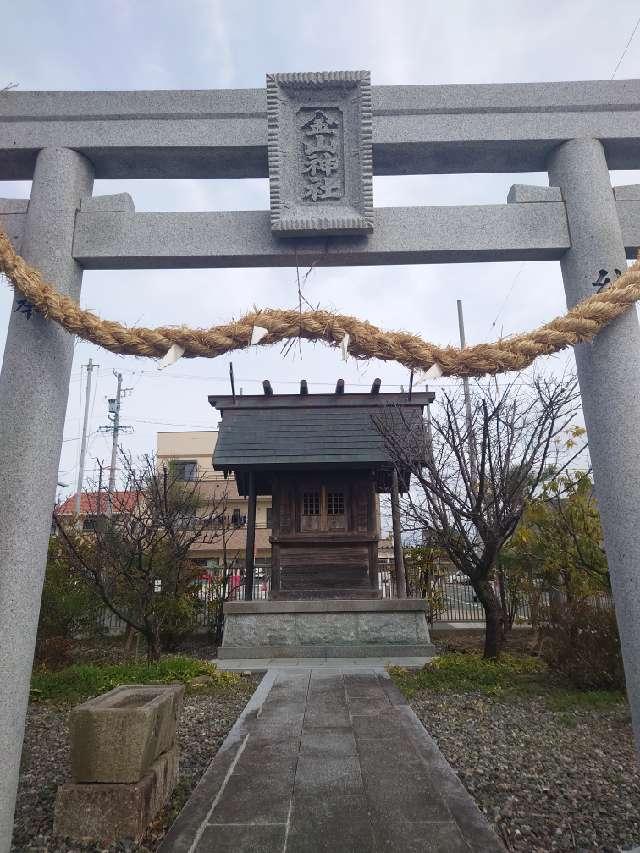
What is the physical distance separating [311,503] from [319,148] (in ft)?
31.4

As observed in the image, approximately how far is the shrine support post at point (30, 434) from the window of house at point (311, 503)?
926 cm

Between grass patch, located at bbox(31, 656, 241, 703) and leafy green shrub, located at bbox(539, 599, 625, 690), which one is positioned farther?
grass patch, located at bbox(31, 656, 241, 703)

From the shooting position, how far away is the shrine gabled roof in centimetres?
1169

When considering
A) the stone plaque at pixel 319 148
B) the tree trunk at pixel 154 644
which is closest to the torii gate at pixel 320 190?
the stone plaque at pixel 319 148

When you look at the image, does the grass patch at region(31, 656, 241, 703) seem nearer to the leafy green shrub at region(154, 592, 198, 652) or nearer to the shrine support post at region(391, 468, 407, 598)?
the leafy green shrub at region(154, 592, 198, 652)

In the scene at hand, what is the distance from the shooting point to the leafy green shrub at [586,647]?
678cm

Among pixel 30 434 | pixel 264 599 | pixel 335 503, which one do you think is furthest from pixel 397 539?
pixel 30 434

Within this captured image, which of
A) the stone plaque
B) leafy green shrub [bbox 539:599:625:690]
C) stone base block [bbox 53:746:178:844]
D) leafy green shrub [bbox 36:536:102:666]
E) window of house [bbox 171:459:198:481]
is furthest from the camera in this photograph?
window of house [bbox 171:459:198:481]

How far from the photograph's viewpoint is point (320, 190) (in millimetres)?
3752

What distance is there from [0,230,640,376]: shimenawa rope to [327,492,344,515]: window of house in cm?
953

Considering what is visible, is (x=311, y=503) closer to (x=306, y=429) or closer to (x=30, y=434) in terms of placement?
(x=306, y=429)

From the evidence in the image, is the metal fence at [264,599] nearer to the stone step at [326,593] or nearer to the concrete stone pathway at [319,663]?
the stone step at [326,593]

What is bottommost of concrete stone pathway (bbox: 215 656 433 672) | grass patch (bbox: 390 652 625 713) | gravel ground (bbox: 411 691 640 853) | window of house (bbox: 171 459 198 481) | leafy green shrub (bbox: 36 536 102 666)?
gravel ground (bbox: 411 691 640 853)

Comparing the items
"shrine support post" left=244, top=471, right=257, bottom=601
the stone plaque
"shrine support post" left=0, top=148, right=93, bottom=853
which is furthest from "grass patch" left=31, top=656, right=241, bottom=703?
the stone plaque
